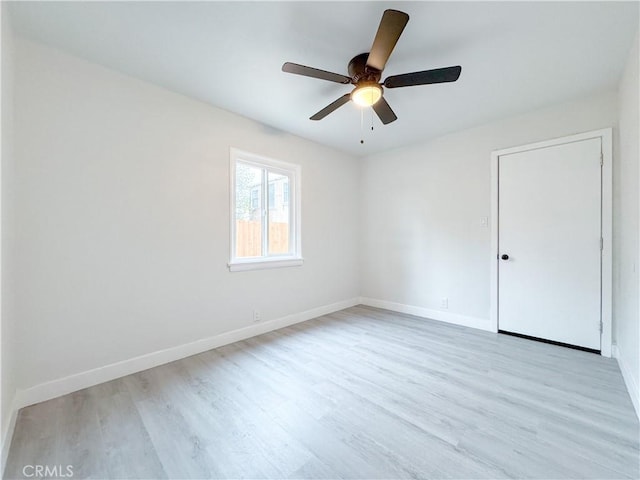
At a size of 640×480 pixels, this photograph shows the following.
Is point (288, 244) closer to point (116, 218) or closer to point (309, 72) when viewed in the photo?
point (116, 218)

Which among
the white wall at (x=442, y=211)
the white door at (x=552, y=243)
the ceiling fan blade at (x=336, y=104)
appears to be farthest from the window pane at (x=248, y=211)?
the white door at (x=552, y=243)

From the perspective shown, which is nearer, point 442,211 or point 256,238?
point 256,238

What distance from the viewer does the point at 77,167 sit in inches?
80.9

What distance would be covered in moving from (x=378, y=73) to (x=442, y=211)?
2330mm

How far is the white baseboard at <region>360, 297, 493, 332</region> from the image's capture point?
3372 millimetres

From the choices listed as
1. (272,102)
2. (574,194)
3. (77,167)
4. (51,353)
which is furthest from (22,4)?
(574,194)

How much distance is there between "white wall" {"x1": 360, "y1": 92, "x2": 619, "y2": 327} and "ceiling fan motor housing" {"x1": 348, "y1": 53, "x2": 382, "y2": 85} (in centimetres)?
212

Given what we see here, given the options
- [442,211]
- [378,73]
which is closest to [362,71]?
[378,73]

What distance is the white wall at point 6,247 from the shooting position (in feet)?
4.87

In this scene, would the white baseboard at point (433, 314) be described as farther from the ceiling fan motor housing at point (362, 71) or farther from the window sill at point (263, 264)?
the ceiling fan motor housing at point (362, 71)

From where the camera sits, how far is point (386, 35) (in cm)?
154

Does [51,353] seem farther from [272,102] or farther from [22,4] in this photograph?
[272,102]

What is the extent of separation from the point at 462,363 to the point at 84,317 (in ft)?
10.6

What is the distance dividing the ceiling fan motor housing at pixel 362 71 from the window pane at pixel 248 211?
172 cm
